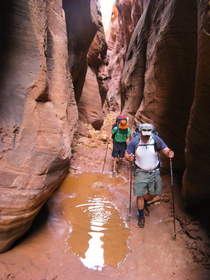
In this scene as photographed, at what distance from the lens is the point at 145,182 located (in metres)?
4.31

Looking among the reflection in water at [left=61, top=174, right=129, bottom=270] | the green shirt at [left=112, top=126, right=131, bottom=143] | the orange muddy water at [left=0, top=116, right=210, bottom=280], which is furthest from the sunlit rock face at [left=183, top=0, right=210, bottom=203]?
the green shirt at [left=112, top=126, right=131, bottom=143]

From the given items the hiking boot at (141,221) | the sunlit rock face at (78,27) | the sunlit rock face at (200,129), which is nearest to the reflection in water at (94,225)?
the hiking boot at (141,221)

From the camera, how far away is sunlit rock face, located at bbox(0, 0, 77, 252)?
3172mm

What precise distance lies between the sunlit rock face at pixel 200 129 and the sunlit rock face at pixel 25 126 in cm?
263

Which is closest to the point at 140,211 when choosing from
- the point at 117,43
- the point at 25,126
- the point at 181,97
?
the point at 25,126

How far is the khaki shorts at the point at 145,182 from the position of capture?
4.31 metres

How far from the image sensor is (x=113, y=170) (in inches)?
295

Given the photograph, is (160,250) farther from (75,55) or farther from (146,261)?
(75,55)

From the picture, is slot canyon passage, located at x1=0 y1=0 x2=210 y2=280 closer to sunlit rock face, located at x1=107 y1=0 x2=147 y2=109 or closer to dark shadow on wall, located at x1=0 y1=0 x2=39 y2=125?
dark shadow on wall, located at x1=0 y1=0 x2=39 y2=125

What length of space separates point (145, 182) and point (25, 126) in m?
2.57

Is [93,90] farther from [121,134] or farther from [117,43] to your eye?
[117,43]

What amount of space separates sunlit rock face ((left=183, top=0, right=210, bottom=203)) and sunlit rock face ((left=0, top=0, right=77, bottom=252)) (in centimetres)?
263

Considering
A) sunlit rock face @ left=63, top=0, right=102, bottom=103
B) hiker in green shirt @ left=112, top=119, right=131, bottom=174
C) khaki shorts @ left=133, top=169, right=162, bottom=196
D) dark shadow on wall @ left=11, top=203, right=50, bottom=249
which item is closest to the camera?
dark shadow on wall @ left=11, top=203, right=50, bottom=249

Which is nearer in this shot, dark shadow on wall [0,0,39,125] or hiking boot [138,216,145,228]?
dark shadow on wall [0,0,39,125]
